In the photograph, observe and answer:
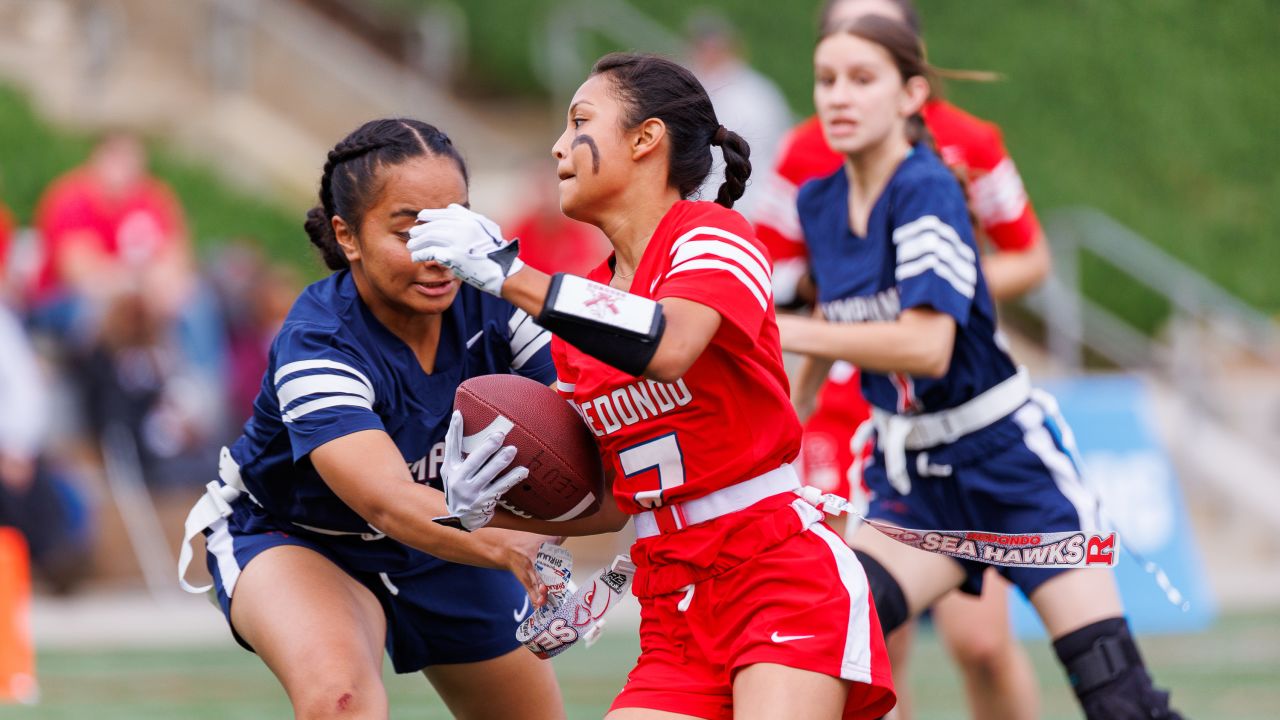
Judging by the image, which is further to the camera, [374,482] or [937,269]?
[937,269]

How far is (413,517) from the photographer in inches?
152

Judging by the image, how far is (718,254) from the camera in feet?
11.7

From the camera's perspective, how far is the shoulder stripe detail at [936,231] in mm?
4695

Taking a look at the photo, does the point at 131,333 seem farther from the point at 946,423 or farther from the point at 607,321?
the point at 607,321

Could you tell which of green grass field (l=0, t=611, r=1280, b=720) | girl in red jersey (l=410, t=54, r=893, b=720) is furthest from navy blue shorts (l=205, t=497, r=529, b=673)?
green grass field (l=0, t=611, r=1280, b=720)

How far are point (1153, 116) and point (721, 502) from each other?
11187 mm

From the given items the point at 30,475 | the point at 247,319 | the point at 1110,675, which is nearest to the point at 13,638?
the point at 30,475

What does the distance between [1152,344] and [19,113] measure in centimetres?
855

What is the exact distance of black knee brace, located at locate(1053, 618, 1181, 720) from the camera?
4.54 m

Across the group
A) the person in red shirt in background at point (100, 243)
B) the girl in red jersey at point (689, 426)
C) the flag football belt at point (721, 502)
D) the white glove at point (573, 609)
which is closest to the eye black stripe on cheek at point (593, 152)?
the girl in red jersey at point (689, 426)

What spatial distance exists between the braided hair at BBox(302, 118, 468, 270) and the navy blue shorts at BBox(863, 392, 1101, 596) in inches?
60.5

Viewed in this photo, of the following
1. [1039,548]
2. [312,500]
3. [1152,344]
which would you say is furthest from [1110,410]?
[312,500]

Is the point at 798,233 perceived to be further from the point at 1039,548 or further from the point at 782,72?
the point at 782,72

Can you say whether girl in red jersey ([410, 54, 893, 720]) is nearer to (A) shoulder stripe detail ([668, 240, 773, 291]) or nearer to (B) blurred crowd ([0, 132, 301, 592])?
(A) shoulder stripe detail ([668, 240, 773, 291])
